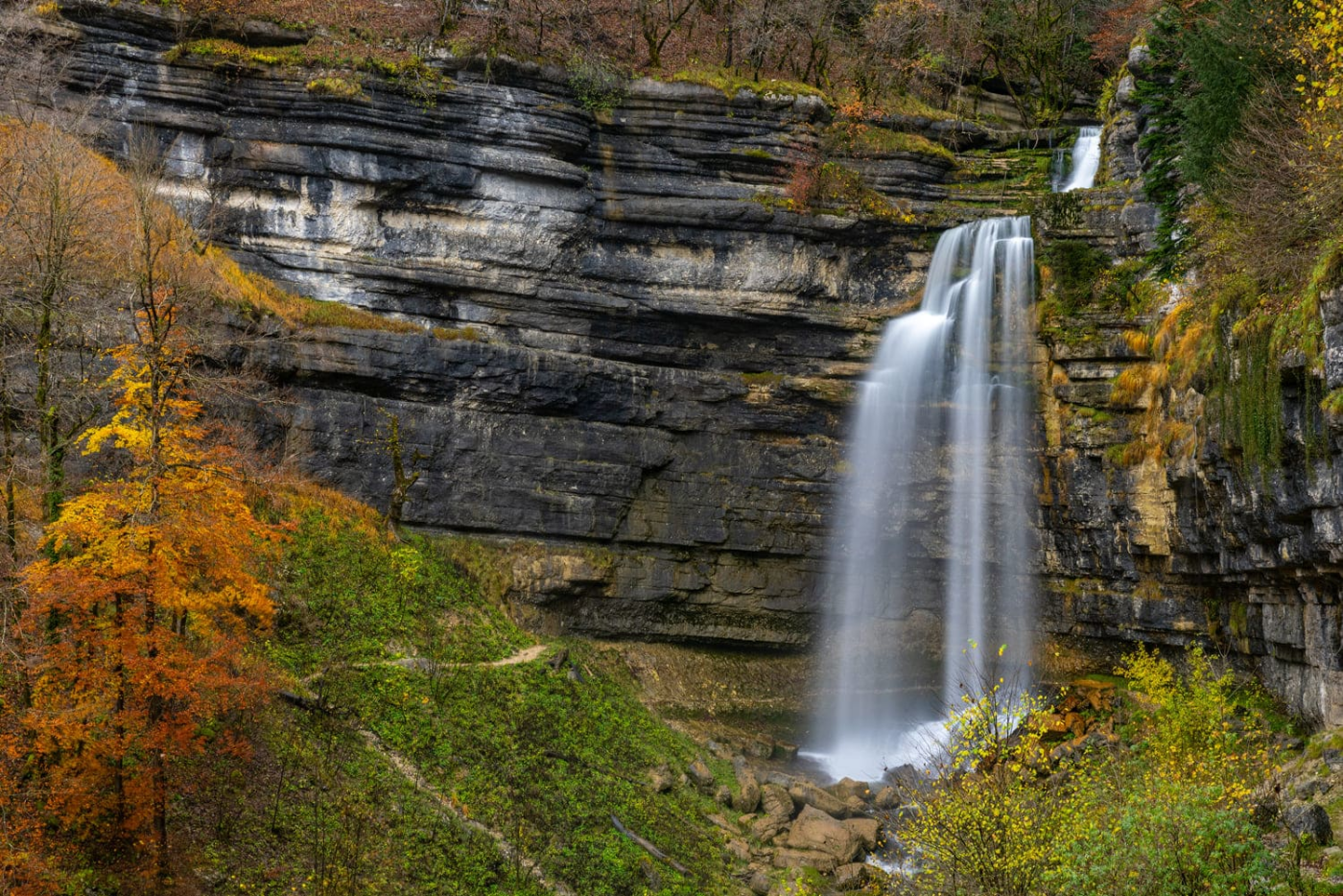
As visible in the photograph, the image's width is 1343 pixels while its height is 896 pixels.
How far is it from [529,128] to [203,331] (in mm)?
11308

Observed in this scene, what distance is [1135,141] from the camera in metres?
31.6

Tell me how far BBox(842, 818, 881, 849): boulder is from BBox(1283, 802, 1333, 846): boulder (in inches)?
377

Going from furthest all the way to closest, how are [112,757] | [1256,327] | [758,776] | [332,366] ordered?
1. [332,366]
2. [758,776]
3. [1256,327]
4. [112,757]

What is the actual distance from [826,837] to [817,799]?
2084 millimetres

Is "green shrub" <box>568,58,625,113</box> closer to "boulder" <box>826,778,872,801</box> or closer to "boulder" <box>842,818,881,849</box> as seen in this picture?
"boulder" <box>826,778,872,801</box>

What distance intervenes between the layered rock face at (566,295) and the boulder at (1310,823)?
18829 millimetres

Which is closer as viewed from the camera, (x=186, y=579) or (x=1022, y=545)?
(x=186, y=579)

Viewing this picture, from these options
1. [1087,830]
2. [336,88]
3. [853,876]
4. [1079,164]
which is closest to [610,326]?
[336,88]

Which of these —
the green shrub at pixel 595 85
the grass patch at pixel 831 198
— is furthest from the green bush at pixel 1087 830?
the green shrub at pixel 595 85

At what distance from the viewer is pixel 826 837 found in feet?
73.4

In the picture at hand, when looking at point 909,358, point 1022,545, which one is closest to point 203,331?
point 909,358

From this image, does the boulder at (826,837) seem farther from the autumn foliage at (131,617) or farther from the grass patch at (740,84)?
the grass patch at (740,84)

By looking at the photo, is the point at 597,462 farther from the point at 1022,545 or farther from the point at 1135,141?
the point at 1135,141

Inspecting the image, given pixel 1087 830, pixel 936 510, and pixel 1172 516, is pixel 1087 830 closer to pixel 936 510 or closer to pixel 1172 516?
pixel 1172 516
